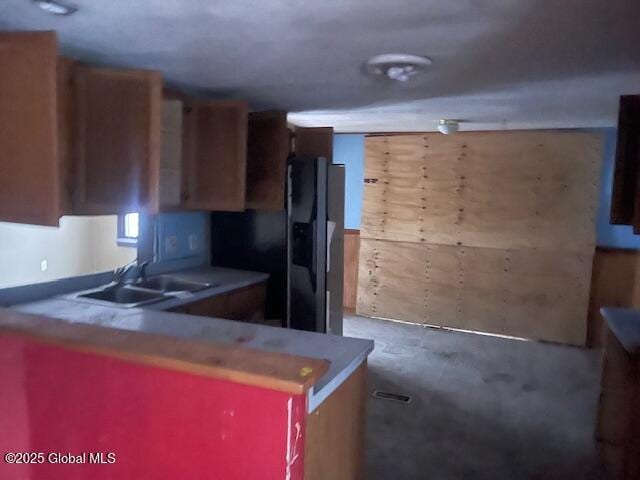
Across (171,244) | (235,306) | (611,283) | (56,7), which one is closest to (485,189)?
(611,283)

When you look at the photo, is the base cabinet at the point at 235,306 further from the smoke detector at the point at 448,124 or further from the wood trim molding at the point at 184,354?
the smoke detector at the point at 448,124

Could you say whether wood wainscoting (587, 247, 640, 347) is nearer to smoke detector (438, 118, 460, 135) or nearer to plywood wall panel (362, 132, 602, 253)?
plywood wall panel (362, 132, 602, 253)

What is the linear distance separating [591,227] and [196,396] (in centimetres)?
436

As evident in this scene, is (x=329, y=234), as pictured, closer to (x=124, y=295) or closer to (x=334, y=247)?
(x=334, y=247)

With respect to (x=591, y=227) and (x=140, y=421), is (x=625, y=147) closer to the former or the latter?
(x=140, y=421)

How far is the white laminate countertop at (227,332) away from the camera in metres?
A: 1.58

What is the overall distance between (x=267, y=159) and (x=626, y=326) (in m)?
2.28

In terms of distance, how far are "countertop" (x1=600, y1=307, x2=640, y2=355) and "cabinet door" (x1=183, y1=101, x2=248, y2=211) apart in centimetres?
211

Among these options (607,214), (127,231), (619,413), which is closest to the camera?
(619,413)

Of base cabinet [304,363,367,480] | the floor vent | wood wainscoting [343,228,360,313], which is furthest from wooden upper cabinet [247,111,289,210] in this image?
wood wainscoting [343,228,360,313]

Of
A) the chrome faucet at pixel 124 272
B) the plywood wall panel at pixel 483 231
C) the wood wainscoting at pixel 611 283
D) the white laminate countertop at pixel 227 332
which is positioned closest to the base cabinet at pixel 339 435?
the white laminate countertop at pixel 227 332

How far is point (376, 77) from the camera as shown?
2.45m

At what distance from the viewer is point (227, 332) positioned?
1825 mm

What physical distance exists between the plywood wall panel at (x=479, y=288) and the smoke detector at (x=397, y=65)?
2998 millimetres
